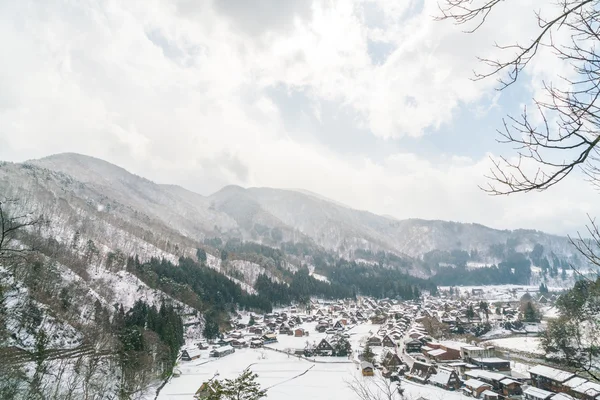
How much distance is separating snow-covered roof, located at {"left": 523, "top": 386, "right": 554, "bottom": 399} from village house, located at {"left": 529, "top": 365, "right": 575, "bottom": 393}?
1.32m

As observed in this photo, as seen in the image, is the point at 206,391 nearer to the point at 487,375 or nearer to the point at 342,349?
the point at 342,349

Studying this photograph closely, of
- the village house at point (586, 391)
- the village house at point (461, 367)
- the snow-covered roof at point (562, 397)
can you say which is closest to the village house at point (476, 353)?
→ the village house at point (461, 367)

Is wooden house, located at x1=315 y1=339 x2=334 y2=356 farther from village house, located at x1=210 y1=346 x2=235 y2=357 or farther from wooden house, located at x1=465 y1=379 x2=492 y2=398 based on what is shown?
wooden house, located at x1=465 y1=379 x2=492 y2=398

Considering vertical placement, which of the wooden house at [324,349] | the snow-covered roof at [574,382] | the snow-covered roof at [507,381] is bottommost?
the wooden house at [324,349]

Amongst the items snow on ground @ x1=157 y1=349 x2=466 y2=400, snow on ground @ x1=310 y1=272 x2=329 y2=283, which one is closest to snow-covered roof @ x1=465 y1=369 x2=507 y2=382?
snow on ground @ x1=157 y1=349 x2=466 y2=400

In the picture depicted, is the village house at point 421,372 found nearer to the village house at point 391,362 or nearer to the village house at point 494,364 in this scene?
the village house at point 391,362

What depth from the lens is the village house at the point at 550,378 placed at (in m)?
25.4

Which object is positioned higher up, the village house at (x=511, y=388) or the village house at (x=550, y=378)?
the village house at (x=550, y=378)

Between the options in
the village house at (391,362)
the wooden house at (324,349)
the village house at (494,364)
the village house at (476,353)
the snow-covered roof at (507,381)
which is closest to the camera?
the snow-covered roof at (507,381)

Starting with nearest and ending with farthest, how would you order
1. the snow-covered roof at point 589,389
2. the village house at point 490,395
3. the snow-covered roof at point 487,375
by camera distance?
the snow-covered roof at point 589,389 → the village house at point 490,395 → the snow-covered roof at point 487,375

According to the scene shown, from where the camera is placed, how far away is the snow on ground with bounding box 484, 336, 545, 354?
4112 centimetres

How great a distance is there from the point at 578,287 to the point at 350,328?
126 feet

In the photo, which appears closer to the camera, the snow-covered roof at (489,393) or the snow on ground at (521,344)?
the snow-covered roof at (489,393)

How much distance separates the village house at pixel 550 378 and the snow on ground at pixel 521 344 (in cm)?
1520
